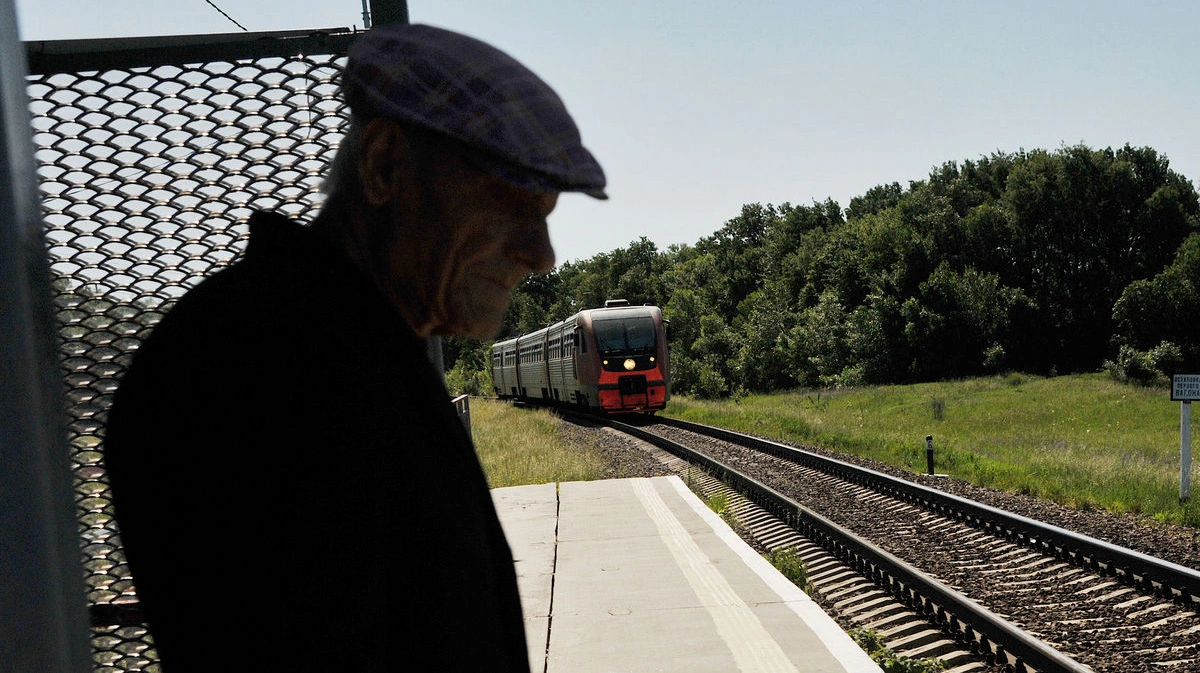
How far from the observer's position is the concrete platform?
5027 millimetres

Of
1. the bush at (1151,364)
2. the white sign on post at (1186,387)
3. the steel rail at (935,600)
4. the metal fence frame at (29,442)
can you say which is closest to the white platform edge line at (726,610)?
the steel rail at (935,600)

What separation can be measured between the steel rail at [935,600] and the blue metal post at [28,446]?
613 centimetres

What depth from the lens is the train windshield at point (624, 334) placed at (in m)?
26.6

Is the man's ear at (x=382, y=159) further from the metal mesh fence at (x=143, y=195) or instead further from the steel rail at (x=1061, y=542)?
the steel rail at (x=1061, y=542)

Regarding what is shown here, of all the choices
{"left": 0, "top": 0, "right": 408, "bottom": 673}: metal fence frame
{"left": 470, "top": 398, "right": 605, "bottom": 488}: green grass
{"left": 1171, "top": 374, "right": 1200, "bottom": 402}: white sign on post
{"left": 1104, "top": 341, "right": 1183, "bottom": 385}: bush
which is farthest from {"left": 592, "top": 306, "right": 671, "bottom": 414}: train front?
{"left": 1104, "top": 341, "right": 1183, "bottom": 385}: bush

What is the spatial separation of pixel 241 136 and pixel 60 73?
11.4 inches

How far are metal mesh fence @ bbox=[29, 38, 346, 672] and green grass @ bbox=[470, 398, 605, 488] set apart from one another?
8.30 meters

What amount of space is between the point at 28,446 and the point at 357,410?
296 millimetres

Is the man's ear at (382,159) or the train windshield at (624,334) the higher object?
the train windshield at (624,334)

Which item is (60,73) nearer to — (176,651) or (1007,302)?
(176,651)

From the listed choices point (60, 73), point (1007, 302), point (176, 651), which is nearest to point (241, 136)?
point (60, 73)

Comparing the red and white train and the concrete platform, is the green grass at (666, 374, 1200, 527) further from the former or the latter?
the concrete platform

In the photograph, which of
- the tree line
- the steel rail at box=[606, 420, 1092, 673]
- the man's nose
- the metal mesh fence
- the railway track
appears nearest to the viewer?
the man's nose

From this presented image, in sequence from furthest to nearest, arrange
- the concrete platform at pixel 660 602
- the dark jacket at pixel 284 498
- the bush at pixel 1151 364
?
1. the bush at pixel 1151 364
2. the concrete platform at pixel 660 602
3. the dark jacket at pixel 284 498
